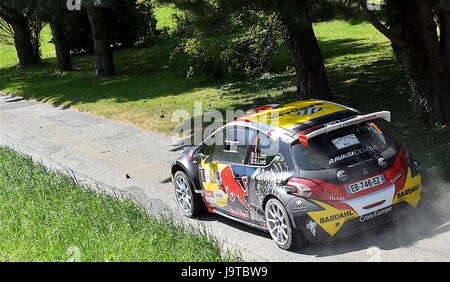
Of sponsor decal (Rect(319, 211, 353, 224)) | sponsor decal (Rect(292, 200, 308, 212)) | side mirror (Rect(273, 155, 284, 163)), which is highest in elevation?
side mirror (Rect(273, 155, 284, 163))

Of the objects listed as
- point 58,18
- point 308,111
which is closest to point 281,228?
→ point 308,111

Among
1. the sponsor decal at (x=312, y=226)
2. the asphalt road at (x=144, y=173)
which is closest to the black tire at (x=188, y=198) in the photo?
the asphalt road at (x=144, y=173)

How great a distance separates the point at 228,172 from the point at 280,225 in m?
1.29

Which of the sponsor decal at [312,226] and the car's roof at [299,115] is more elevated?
the car's roof at [299,115]

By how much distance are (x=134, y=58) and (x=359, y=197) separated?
26728 mm

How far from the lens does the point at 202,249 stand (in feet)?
24.0

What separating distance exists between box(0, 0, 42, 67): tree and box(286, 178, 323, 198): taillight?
27.3 meters

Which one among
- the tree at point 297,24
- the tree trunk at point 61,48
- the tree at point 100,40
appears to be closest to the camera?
the tree at point 297,24

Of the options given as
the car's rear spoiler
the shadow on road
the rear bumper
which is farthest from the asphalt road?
the car's rear spoiler

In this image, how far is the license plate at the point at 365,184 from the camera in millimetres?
7465

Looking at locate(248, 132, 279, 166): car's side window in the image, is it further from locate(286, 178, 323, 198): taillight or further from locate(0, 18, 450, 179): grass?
locate(0, 18, 450, 179): grass

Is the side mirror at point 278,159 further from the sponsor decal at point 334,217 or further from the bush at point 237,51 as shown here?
the bush at point 237,51

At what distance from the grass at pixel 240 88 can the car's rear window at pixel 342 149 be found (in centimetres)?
221

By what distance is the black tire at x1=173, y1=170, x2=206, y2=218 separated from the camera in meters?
9.59
